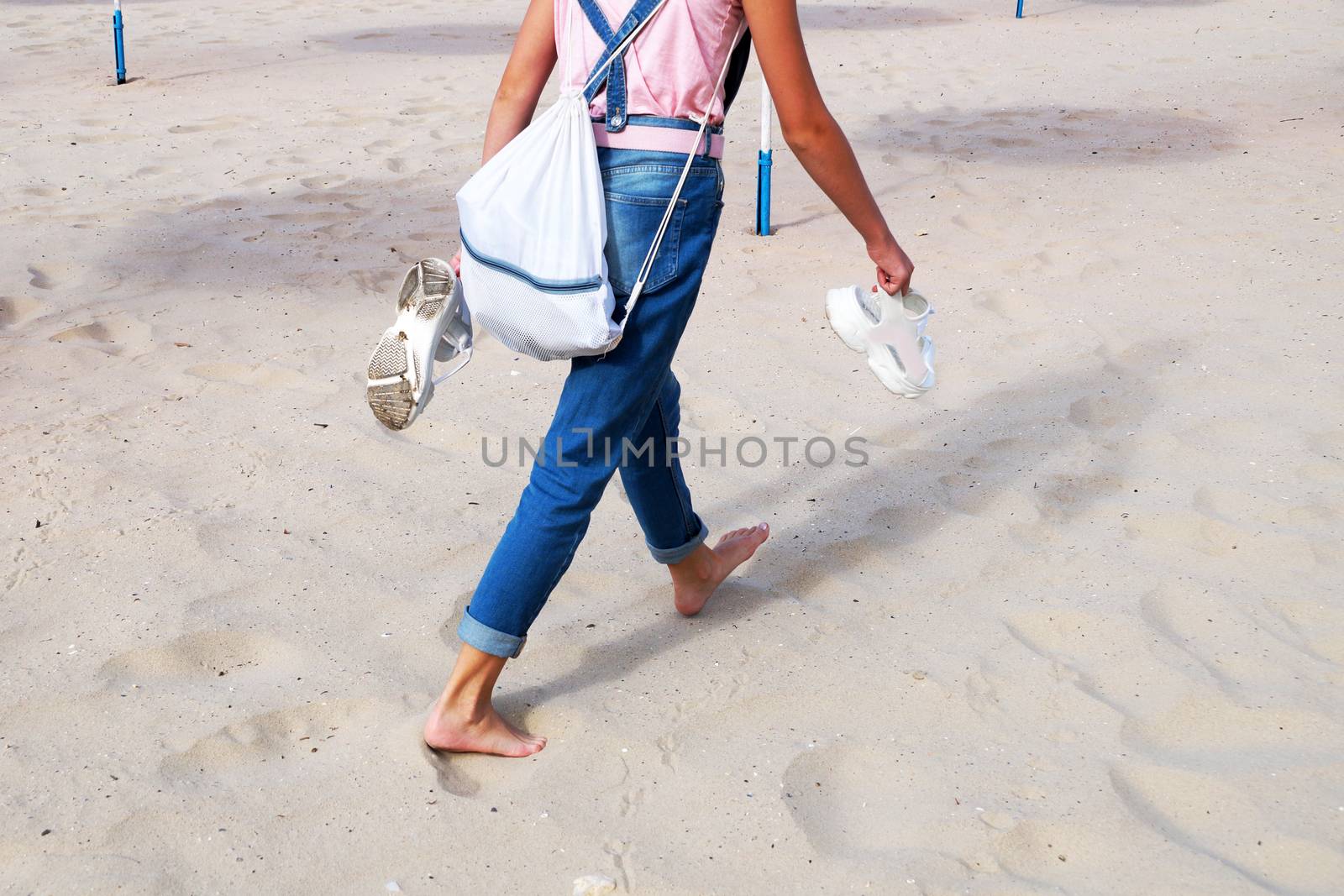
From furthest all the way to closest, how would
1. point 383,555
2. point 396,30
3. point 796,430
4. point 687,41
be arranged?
point 396,30 → point 796,430 → point 383,555 → point 687,41

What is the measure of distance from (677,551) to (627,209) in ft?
2.93

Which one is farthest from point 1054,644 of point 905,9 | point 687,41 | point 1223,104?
point 905,9

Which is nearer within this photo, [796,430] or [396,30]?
[796,430]

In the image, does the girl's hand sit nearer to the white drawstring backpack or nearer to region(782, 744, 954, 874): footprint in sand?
the white drawstring backpack

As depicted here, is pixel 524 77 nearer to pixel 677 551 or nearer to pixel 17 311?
pixel 677 551

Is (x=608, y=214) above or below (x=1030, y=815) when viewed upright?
above

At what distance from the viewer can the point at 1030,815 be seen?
2.06 meters

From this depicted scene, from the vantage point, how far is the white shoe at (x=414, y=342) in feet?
7.10

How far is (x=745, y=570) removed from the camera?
2986mm

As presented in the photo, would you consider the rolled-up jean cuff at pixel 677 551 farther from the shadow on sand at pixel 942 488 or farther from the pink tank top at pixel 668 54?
the pink tank top at pixel 668 54

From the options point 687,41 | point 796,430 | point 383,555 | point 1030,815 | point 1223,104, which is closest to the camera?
point 687,41

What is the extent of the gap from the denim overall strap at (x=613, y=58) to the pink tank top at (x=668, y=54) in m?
0.01

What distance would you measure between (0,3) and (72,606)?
11170 mm

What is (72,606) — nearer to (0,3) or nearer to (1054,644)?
(1054,644)
